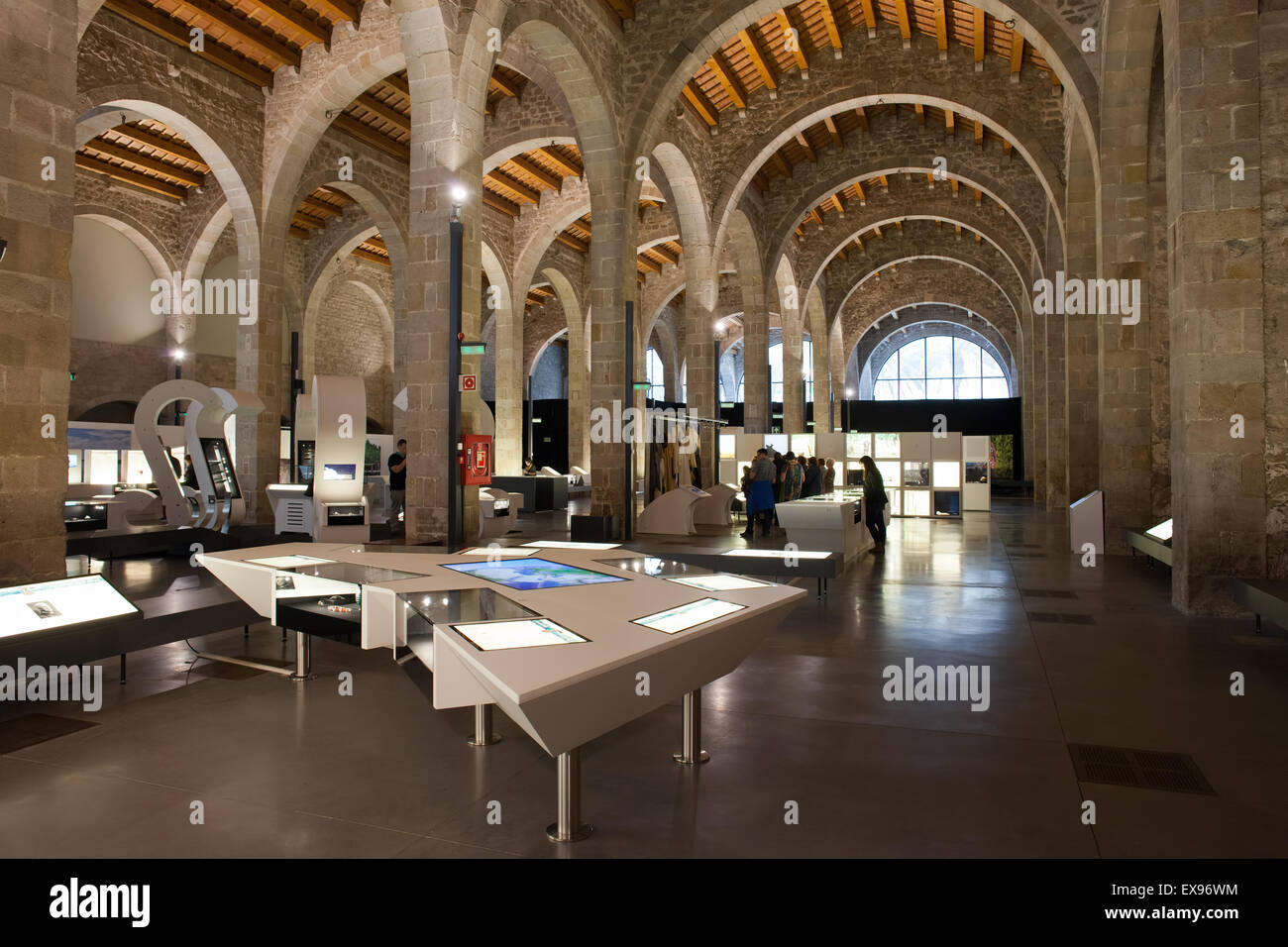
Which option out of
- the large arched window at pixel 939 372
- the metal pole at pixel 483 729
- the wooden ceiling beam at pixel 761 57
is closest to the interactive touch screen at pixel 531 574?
the metal pole at pixel 483 729

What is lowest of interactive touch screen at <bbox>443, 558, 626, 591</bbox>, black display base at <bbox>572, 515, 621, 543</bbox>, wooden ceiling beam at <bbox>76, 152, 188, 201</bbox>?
black display base at <bbox>572, 515, 621, 543</bbox>

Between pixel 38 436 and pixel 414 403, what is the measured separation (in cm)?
409

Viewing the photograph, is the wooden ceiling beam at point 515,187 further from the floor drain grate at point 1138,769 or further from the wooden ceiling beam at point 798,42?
the floor drain grate at point 1138,769

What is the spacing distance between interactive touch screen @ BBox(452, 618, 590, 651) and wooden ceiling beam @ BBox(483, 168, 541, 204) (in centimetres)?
1665

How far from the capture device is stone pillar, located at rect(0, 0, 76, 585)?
16.5 ft

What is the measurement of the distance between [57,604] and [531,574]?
2352mm

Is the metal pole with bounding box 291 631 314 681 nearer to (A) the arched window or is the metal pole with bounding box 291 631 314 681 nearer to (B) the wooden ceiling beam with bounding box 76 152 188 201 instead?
(B) the wooden ceiling beam with bounding box 76 152 188 201

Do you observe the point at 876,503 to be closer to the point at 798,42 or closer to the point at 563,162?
the point at 798,42

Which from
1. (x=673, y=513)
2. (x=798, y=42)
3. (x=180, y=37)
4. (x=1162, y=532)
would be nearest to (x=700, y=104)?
(x=798, y=42)

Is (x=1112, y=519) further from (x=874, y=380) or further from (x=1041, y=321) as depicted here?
(x=874, y=380)

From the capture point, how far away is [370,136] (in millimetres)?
16281

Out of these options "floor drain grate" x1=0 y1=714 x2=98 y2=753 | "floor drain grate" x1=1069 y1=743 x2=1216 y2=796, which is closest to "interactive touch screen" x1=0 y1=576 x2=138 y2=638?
"floor drain grate" x1=0 y1=714 x2=98 y2=753

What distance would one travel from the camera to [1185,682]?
4.68 metres
